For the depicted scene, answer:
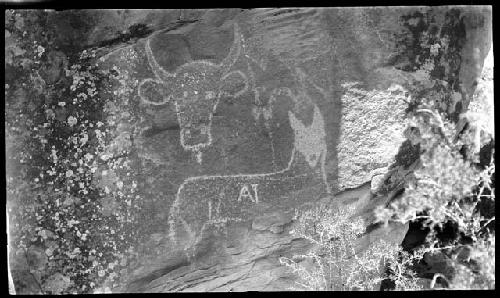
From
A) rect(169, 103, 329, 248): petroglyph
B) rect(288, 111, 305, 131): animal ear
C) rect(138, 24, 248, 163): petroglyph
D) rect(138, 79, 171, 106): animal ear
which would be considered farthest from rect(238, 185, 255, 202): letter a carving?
rect(138, 79, 171, 106): animal ear

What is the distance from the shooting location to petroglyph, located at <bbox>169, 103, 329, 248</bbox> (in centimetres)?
283

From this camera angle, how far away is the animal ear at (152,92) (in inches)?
110

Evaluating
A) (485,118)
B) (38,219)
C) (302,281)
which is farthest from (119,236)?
(485,118)

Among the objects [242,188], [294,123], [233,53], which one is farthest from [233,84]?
[242,188]

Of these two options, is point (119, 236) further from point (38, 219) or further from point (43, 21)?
point (43, 21)

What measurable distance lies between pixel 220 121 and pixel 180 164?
29 centimetres

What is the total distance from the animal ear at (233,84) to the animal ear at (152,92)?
0.98 ft

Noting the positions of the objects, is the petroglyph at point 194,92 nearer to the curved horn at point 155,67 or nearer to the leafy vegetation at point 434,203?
the curved horn at point 155,67

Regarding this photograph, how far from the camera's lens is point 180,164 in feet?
9.24

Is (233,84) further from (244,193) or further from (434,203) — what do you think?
(434,203)

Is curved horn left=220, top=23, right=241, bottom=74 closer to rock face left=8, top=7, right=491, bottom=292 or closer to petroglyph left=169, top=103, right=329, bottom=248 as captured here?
rock face left=8, top=7, right=491, bottom=292

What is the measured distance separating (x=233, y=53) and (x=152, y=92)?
0.44 meters

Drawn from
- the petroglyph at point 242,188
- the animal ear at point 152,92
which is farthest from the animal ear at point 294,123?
the animal ear at point 152,92

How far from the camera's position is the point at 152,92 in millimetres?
2803
